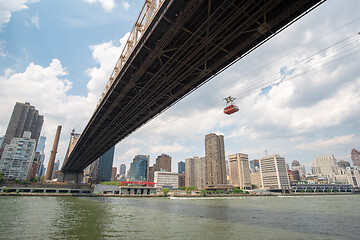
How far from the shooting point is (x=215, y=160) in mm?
160875

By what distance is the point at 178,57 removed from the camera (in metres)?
15.8

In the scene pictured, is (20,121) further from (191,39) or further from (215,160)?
(191,39)

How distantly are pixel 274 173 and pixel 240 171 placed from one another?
28.9m

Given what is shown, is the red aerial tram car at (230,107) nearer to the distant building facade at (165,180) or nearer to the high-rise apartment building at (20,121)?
the distant building facade at (165,180)

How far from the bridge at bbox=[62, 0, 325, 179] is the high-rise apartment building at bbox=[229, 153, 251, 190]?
17523 centimetres

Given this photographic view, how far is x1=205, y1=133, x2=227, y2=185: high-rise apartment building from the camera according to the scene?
157000mm

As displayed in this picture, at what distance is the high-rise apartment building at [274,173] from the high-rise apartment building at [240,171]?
1420 cm

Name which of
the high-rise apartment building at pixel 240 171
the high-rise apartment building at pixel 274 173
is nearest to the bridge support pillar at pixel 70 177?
the high-rise apartment building at pixel 240 171

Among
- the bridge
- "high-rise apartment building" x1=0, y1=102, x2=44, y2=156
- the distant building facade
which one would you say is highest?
"high-rise apartment building" x1=0, y1=102, x2=44, y2=156

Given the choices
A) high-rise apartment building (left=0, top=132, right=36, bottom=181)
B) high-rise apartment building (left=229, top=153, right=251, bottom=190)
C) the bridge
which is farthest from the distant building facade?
the bridge

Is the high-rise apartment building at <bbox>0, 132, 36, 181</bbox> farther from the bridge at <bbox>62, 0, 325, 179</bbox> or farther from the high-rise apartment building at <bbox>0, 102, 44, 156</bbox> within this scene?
the bridge at <bbox>62, 0, 325, 179</bbox>

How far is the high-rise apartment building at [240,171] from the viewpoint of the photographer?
17751 centimetres

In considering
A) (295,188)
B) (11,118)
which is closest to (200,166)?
(295,188)

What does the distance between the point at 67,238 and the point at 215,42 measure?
16.3m
